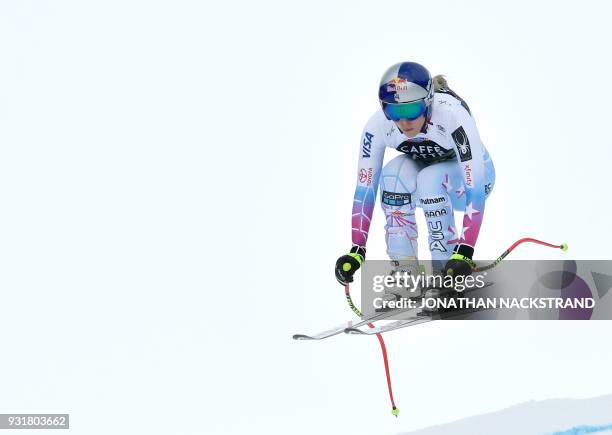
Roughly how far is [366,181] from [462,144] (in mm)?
980

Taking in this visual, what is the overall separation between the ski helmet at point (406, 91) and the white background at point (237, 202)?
3297mm

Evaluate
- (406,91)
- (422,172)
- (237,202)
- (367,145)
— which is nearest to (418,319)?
(422,172)

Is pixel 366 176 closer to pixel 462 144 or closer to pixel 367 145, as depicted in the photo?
pixel 367 145

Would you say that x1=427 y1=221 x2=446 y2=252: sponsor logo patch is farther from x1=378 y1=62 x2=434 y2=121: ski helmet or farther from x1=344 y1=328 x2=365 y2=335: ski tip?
x1=344 y1=328 x2=365 y2=335: ski tip

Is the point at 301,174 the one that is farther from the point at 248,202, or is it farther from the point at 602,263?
the point at 602,263

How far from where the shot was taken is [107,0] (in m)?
29.8

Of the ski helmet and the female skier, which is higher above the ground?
the ski helmet

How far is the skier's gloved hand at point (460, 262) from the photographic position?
8.52m

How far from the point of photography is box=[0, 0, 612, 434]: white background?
11.4 metres

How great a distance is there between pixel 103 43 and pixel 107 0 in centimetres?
143

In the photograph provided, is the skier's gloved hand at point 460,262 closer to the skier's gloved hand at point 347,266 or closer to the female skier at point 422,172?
the female skier at point 422,172

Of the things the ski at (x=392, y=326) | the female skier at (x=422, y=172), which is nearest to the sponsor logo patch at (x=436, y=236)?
the female skier at (x=422, y=172)

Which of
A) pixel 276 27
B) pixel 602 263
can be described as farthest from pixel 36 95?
pixel 602 263

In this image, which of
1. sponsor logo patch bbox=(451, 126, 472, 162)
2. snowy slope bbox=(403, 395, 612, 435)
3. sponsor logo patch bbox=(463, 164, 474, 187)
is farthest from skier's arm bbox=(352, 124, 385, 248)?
snowy slope bbox=(403, 395, 612, 435)
